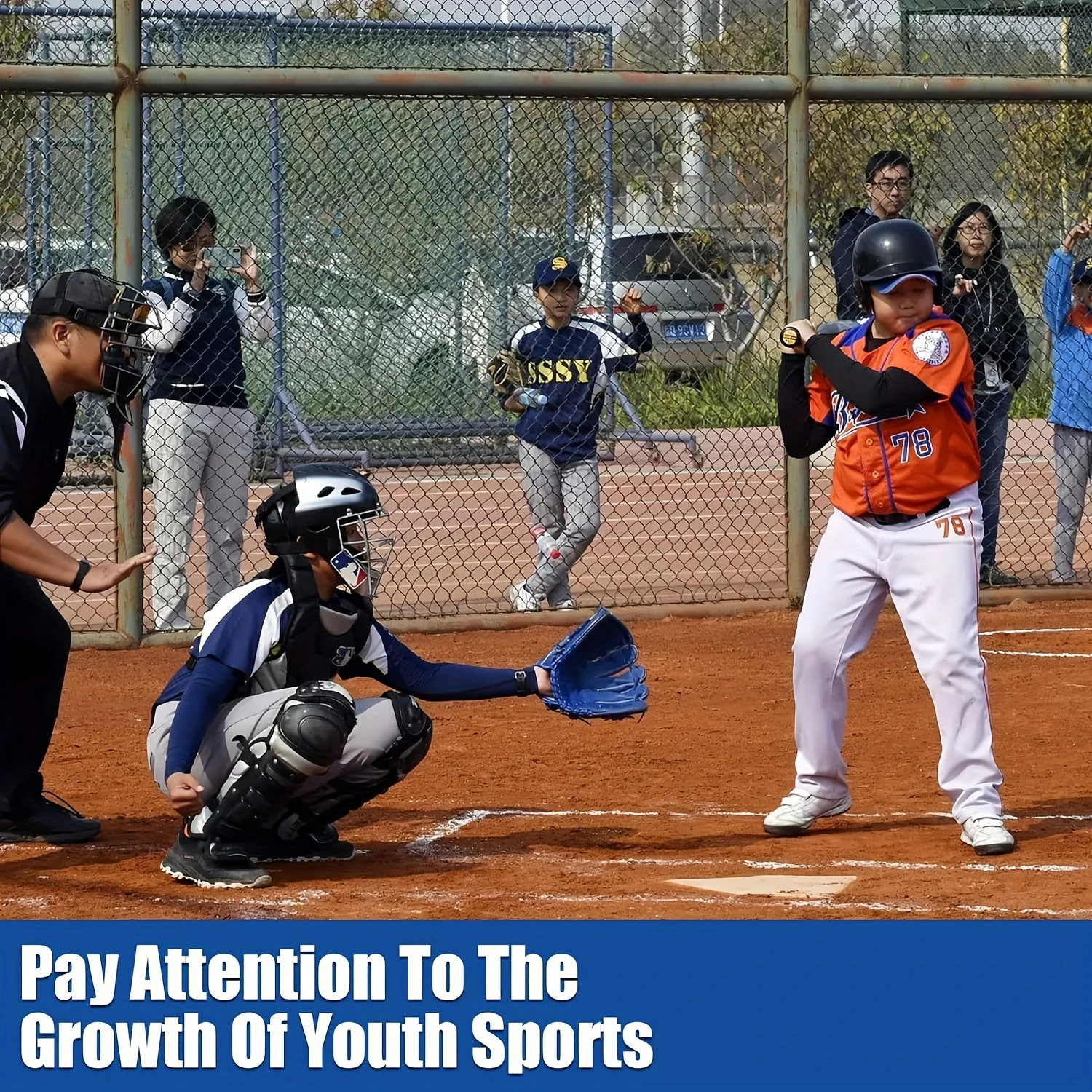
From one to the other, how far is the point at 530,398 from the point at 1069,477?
10.0ft

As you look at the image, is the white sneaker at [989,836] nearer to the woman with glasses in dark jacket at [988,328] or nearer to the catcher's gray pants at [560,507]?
the catcher's gray pants at [560,507]

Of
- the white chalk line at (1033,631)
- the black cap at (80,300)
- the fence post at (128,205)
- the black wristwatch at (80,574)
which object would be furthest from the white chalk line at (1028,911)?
the fence post at (128,205)

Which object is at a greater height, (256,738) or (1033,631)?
(256,738)

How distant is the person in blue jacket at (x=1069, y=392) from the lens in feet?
32.8

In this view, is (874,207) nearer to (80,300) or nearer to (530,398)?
(530,398)

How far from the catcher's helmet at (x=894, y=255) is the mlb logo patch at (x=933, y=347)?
0.58 feet

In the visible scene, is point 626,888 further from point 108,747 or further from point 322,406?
point 322,406

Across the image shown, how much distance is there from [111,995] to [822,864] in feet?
7.69

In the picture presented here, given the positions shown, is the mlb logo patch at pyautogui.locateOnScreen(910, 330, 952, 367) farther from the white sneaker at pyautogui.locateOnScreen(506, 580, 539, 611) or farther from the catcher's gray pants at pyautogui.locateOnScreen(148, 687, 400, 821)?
the white sneaker at pyautogui.locateOnScreen(506, 580, 539, 611)

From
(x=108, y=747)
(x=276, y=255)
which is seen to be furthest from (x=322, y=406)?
(x=108, y=747)

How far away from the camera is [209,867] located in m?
4.93

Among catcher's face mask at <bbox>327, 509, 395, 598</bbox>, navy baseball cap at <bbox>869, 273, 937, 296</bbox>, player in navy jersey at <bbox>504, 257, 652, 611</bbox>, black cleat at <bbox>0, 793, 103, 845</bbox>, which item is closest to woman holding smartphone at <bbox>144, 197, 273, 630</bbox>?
player in navy jersey at <bbox>504, 257, 652, 611</bbox>

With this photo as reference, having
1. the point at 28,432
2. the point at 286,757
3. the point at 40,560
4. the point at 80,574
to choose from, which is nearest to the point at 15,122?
the point at 28,432

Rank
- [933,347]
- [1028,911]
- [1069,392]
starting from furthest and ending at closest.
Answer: [1069,392] < [933,347] < [1028,911]
